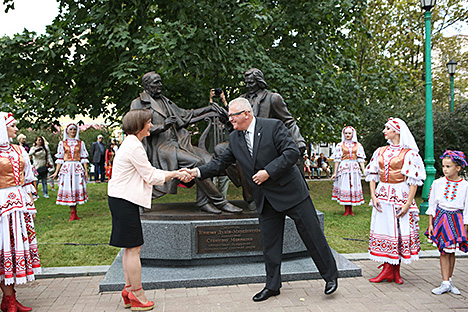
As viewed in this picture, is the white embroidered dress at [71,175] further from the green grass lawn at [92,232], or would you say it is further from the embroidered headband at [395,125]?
the embroidered headband at [395,125]

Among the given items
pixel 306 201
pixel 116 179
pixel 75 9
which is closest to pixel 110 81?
pixel 75 9

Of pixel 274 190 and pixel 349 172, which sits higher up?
pixel 274 190

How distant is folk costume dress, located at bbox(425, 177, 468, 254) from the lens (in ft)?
15.2

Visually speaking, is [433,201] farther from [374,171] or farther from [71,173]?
[71,173]

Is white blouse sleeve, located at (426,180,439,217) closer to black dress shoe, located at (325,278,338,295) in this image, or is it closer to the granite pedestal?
the granite pedestal

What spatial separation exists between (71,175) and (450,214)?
27.1 ft

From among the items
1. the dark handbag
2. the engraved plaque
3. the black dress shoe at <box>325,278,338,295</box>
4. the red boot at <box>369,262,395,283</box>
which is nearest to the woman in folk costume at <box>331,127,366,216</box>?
the red boot at <box>369,262,395,283</box>

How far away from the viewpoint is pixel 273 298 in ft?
15.2

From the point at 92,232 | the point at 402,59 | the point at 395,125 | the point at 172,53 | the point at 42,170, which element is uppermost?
the point at 402,59

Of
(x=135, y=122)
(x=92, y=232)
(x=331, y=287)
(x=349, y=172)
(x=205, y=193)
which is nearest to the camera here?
(x=135, y=122)

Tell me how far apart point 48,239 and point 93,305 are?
3903 millimetres

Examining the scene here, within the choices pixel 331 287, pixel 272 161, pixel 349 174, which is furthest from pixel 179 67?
pixel 331 287

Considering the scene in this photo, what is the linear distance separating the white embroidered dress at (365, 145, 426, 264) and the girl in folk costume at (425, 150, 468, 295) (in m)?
0.28

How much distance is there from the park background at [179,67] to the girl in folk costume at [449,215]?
7.31 feet
